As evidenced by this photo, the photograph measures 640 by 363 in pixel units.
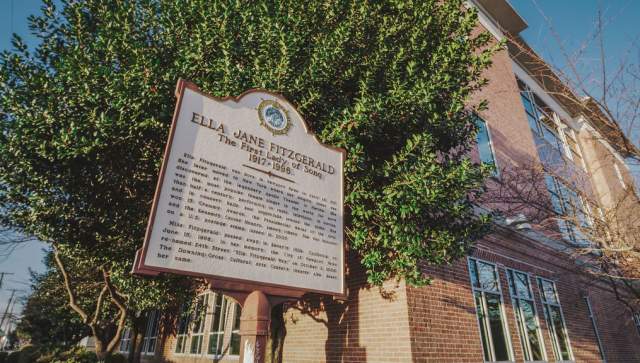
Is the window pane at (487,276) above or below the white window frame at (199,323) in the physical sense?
above

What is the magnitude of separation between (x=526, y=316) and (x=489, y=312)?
93.2 inches

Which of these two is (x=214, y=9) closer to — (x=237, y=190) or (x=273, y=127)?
(x=273, y=127)

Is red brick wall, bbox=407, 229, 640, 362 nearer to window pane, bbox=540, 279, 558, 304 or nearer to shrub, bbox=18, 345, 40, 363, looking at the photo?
window pane, bbox=540, 279, 558, 304

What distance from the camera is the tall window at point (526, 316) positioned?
34.6 feet

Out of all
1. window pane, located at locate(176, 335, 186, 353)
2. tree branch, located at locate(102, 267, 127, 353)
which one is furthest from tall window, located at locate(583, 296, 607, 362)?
window pane, located at locate(176, 335, 186, 353)

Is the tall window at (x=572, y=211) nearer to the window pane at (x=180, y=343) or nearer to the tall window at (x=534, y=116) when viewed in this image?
the tall window at (x=534, y=116)

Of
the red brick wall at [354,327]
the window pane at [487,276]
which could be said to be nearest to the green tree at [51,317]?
the red brick wall at [354,327]

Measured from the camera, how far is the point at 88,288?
14.5 meters

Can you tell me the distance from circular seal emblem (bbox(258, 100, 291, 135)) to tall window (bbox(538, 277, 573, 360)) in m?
12.0

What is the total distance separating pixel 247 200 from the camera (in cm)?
372

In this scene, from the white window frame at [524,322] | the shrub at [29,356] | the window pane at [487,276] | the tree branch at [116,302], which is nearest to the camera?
the window pane at [487,276]

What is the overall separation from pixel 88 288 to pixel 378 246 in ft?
44.0

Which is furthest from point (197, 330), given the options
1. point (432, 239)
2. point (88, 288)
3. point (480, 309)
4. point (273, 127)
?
point (273, 127)

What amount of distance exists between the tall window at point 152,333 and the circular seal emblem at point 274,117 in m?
21.0
